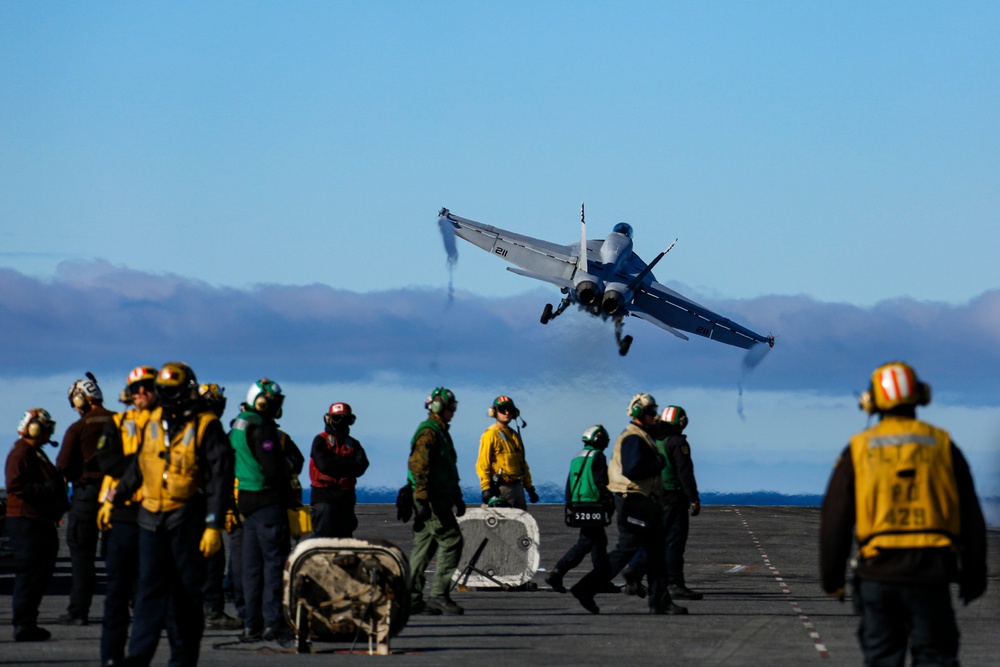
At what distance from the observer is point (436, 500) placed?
15.5 m

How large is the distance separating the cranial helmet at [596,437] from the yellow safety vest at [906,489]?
31.7ft

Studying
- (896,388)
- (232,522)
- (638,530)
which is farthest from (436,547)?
(896,388)

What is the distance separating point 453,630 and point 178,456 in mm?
5062

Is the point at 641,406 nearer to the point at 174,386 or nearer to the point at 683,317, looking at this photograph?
the point at 174,386

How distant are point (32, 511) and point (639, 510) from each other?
5836 mm

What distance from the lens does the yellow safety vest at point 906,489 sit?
25.5 feet

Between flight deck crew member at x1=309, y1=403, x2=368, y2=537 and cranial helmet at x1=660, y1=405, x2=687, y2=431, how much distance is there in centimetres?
345

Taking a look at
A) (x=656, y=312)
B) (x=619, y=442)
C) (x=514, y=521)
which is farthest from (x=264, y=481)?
(x=656, y=312)

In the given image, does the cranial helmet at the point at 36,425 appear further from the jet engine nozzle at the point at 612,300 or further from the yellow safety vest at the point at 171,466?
the jet engine nozzle at the point at 612,300

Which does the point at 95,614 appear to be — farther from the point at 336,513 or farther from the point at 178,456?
the point at 178,456

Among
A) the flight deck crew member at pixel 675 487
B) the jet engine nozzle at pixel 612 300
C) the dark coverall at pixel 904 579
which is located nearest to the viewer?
the dark coverall at pixel 904 579

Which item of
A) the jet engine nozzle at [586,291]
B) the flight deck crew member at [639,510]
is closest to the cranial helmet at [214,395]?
the flight deck crew member at [639,510]

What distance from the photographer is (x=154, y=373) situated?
1021 cm

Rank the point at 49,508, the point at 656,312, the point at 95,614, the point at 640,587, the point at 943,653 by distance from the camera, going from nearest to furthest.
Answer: the point at 943,653, the point at 49,508, the point at 95,614, the point at 640,587, the point at 656,312
